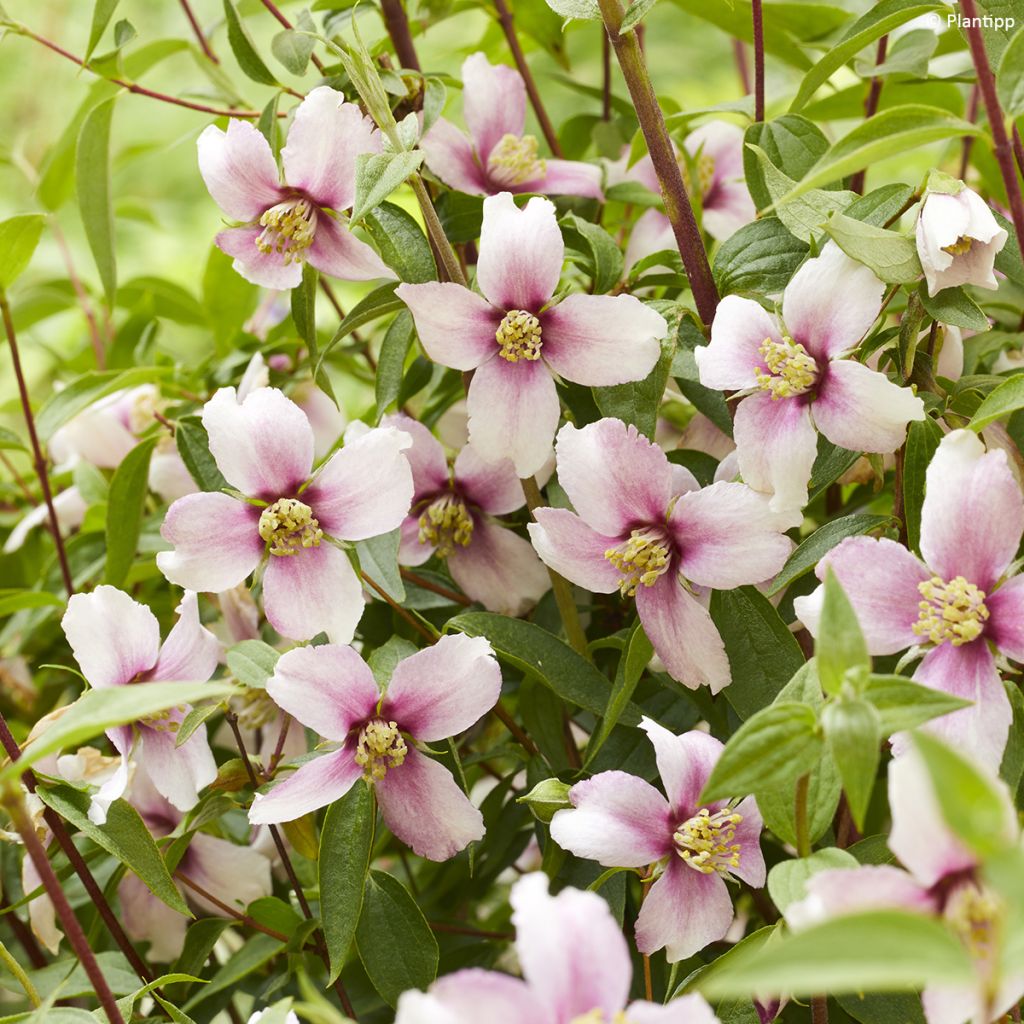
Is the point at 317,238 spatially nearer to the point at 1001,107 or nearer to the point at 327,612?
the point at 327,612

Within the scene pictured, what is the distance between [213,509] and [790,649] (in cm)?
25

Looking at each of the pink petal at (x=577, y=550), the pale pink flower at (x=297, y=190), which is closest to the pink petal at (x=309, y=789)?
the pink petal at (x=577, y=550)

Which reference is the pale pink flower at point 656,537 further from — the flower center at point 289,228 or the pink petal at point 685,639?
the flower center at point 289,228

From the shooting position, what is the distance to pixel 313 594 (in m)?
0.54

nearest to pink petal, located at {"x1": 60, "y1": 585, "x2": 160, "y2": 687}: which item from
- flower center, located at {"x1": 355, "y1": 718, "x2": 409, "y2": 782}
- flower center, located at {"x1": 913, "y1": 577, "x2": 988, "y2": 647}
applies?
flower center, located at {"x1": 355, "y1": 718, "x2": 409, "y2": 782}

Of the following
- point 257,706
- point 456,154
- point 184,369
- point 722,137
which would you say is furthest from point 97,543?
point 722,137

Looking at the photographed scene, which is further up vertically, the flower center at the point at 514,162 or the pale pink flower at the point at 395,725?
the flower center at the point at 514,162

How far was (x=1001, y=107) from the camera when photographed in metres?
0.45

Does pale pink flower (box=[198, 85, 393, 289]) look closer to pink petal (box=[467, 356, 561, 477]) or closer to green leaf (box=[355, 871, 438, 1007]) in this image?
pink petal (box=[467, 356, 561, 477])

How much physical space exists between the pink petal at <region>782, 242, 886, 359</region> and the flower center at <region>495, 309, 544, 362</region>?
105 mm

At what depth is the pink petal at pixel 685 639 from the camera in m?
0.51

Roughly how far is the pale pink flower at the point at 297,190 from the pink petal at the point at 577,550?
147 millimetres

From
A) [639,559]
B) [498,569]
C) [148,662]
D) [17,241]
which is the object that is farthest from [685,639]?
[17,241]

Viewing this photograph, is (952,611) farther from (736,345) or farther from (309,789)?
(309,789)
